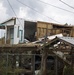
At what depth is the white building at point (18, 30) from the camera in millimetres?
37969

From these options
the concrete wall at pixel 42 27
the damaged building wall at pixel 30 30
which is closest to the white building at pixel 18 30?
the damaged building wall at pixel 30 30

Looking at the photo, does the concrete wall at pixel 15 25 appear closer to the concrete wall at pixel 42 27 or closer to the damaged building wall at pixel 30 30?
the damaged building wall at pixel 30 30

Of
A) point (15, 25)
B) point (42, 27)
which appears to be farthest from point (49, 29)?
point (15, 25)

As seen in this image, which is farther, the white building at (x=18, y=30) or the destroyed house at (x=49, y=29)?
the white building at (x=18, y=30)

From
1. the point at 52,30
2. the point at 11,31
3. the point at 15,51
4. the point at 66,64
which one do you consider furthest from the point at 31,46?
the point at 11,31

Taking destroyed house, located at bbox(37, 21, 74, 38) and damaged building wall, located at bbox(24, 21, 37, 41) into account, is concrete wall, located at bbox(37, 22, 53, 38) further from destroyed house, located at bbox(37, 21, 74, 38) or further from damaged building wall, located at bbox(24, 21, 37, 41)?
damaged building wall, located at bbox(24, 21, 37, 41)

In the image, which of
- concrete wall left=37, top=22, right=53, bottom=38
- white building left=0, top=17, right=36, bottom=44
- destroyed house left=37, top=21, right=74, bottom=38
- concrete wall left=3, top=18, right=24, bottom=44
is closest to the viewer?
destroyed house left=37, top=21, right=74, bottom=38

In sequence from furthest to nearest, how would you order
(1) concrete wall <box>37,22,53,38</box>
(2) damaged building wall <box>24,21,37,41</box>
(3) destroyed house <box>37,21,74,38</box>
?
(2) damaged building wall <box>24,21,37,41</box>, (1) concrete wall <box>37,22,53,38</box>, (3) destroyed house <box>37,21,74,38</box>

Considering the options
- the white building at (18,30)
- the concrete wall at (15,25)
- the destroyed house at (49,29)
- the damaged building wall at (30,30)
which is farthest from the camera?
the damaged building wall at (30,30)

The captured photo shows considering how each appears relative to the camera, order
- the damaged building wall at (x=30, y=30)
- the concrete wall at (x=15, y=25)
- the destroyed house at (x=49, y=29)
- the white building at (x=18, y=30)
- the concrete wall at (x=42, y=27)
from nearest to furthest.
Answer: the destroyed house at (x=49, y=29)
the concrete wall at (x=42, y=27)
the concrete wall at (x=15, y=25)
the white building at (x=18, y=30)
the damaged building wall at (x=30, y=30)

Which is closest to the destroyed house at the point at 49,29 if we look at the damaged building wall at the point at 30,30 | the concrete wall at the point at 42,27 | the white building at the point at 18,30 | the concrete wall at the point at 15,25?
the concrete wall at the point at 42,27

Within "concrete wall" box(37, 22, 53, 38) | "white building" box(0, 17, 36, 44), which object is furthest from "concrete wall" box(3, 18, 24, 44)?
"concrete wall" box(37, 22, 53, 38)

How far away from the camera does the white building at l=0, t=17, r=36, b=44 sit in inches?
1495

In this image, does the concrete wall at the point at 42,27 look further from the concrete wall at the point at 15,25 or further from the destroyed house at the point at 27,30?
the concrete wall at the point at 15,25
